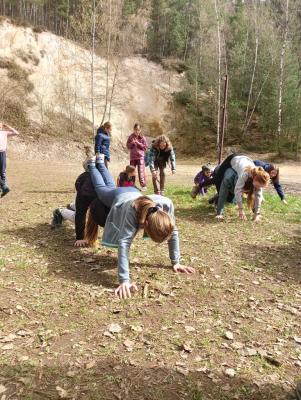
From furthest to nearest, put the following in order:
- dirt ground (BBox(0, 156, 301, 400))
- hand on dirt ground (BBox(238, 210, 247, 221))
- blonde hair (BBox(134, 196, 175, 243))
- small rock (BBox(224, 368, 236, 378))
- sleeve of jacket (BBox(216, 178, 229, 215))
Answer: sleeve of jacket (BBox(216, 178, 229, 215)) < hand on dirt ground (BBox(238, 210, 247, 221)) < blonde hair (BBox(134, 196, 175, 243)) < small rock (BBox(224, 368, 236, 378)) < dirt ground (BBox(0, 156, 301, 400))

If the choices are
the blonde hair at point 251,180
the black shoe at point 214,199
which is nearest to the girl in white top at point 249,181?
the blonde hair at point 251,180

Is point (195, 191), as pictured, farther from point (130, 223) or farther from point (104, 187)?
point (130, 223)

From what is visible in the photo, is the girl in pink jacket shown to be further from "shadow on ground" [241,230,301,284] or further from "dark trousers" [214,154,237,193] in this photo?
"shadow on ground" [241,230,301,284]

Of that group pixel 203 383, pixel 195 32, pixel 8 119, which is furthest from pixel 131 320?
pixel 195 32

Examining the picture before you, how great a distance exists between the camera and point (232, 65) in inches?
1427

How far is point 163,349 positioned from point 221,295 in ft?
5.02

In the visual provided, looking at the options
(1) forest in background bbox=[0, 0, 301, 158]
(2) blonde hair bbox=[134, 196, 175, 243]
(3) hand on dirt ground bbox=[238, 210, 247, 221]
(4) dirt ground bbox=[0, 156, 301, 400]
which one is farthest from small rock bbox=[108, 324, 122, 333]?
(1) forest in background bbox=[0, 0, 301, 158]

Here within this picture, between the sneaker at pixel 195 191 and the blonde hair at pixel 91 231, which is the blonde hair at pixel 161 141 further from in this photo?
the blonde hair at pixel 91 231

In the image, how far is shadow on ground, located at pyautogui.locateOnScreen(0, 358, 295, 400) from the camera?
313 cm

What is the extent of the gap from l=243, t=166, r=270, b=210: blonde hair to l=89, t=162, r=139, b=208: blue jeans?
2.90 meters

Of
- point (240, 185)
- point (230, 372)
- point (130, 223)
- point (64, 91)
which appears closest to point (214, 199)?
point (240, 185)

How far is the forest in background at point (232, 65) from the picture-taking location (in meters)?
29.5

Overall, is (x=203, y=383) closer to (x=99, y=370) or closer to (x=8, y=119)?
(x=99, y=370)

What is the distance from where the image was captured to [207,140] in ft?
114
